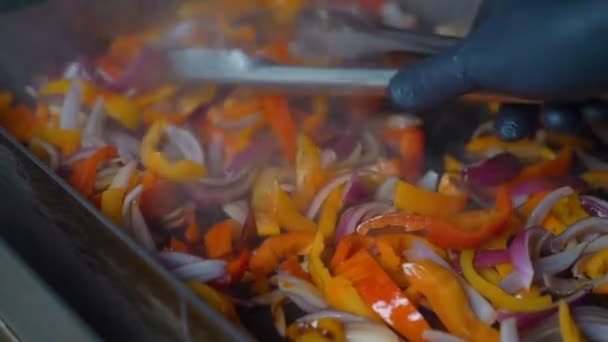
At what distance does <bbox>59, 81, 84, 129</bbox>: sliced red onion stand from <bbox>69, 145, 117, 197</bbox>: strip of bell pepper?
0.13 meters

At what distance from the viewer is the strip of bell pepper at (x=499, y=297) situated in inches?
40.6

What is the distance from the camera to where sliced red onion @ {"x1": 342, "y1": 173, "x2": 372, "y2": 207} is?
1.24 metres

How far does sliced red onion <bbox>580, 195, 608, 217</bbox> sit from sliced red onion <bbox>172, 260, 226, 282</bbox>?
0.63 meters

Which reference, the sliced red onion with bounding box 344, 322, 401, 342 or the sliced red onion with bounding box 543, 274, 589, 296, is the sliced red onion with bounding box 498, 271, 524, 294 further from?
the sliced red onion with bounding box 344, 322, 401, 342

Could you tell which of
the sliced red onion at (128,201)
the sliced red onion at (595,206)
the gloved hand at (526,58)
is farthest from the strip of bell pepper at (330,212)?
the sliced red onion at (595,206)

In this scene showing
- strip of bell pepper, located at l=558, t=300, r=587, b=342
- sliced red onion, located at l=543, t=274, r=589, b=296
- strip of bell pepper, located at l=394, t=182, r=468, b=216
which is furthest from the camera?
strip of bell pepper, located at l=394, t=182, r=468, b=216

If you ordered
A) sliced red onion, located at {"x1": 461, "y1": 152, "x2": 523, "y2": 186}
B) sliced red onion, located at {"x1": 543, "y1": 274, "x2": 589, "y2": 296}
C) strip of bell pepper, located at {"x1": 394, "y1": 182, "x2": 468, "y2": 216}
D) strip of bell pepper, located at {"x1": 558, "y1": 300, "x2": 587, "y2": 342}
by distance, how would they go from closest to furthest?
strip of bell pepper, located at {"x1": 558, "y1": 300, "x2": 587, "y2": 342}
sliced red onion, located at {"x1": 543, "y1": 274, "x2": 589, "y2": 296}
strip of bell pepper, located at {"x1": 394, "y1": 182, "x2": 468, "y2": 216}
sliced red onion, located at {"x1": 461, "y1": 152, "x2": 523, "y2": 186}

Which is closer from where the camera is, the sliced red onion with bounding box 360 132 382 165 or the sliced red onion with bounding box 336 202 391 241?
the sliced red onion with bounding box 336 202 391 241

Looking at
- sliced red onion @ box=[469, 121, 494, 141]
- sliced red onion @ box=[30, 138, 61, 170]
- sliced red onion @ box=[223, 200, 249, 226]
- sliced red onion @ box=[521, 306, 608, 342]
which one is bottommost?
sliced red onion @ box=[521, 306, 608, 342]

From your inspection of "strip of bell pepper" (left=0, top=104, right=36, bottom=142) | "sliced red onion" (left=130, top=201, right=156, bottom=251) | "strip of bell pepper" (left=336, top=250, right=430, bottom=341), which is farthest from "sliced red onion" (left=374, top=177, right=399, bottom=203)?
"strip of bell pepper" (left=0, top=104, right=36, bottom=142)

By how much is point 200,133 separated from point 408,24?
1.95 ft

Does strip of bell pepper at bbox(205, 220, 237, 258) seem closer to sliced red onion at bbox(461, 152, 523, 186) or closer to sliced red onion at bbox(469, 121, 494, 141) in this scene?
sliced red onion at bbox(461, 152, 523, 186)

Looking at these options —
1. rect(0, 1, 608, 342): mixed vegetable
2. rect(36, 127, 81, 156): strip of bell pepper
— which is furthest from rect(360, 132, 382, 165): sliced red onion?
rect(36, 127, 81, 156): strip of bell pepper

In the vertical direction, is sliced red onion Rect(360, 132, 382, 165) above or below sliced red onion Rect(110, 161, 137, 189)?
below
